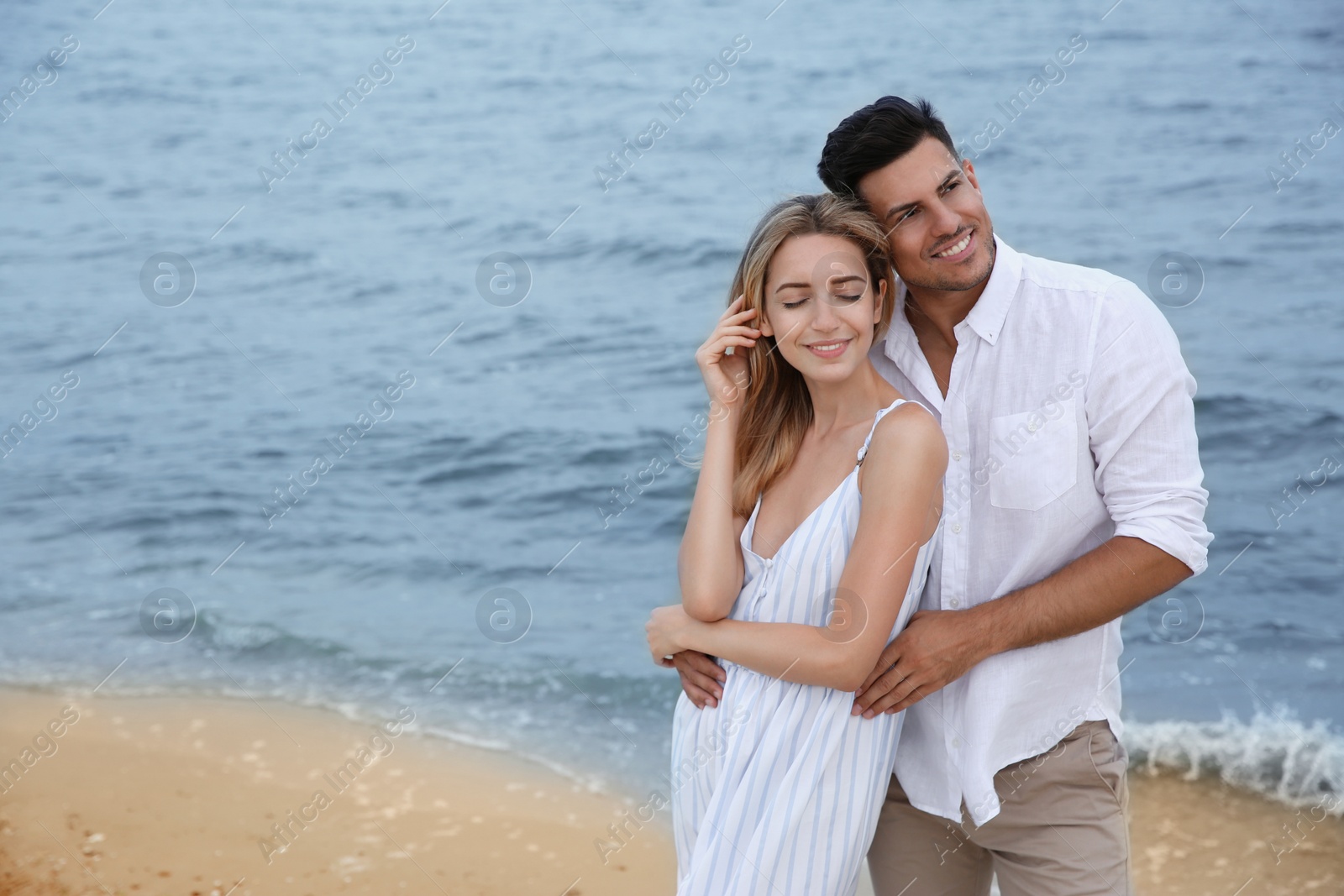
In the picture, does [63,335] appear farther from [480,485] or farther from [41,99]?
[41,99]

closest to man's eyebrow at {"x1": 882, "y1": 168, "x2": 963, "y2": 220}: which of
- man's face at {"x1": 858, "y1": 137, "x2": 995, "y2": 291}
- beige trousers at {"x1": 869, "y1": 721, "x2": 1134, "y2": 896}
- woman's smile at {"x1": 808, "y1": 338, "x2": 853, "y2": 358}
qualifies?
man's face at {"x1": 858, "y1": 137, "x2": 995, "y2": 291}

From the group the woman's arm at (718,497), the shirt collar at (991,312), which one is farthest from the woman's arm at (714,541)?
the shirt collar at (991,312)

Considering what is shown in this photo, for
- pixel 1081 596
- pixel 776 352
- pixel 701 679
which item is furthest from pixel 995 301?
pixel 701 679

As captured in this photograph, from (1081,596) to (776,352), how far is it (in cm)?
75

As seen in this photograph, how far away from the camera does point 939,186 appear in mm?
2367

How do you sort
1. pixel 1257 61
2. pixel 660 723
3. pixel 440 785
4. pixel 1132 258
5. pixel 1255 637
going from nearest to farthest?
pixel 440 785
pixel 660 723
pixel 1255 637
pixel 1132 258
pixel 1257 61

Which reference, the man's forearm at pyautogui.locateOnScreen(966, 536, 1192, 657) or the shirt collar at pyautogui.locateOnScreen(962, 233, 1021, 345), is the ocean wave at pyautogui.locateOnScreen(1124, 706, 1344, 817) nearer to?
the man's forearm at pyautogui.locateOnScreen(966, 536, 1192, 657)

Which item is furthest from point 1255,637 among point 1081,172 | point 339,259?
point 339,259

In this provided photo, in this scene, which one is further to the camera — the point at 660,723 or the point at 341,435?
the point at 341,435

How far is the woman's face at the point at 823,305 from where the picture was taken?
91.6 inches

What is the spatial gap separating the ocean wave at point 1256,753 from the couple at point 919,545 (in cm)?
246

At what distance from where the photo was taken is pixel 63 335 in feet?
34.9

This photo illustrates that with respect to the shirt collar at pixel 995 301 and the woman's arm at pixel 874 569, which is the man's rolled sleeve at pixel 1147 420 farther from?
the woman's arm at pixel 874 569

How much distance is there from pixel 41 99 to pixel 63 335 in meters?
8.78
